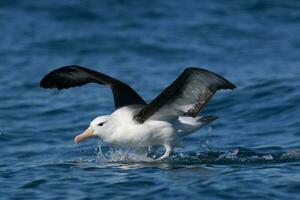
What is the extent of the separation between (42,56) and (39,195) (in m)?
10.3

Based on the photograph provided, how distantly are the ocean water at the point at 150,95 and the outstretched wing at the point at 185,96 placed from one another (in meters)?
0.58

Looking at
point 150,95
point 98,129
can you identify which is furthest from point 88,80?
point 150,95

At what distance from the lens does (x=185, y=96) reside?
11.0m

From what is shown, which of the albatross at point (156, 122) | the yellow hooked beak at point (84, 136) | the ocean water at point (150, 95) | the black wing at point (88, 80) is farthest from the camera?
the black wing at point (88, 80)

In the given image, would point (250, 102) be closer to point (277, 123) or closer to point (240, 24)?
point (277, 123)

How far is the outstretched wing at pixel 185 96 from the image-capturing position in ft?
34.0

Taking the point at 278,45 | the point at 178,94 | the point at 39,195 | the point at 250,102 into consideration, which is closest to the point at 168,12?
the point at 278,45

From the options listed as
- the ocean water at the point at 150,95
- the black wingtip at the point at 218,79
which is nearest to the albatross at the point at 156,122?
the ocean water at the point at 150,95

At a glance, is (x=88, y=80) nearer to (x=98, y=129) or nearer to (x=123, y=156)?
(x=98, y=129)

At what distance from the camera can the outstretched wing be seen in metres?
10.4

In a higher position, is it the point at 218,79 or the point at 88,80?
the point at 88,80

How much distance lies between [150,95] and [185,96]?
208 inches

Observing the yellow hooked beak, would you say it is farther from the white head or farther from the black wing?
the black wing

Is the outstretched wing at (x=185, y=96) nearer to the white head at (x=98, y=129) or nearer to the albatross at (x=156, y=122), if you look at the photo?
the albatross at (x=156, y=122)
